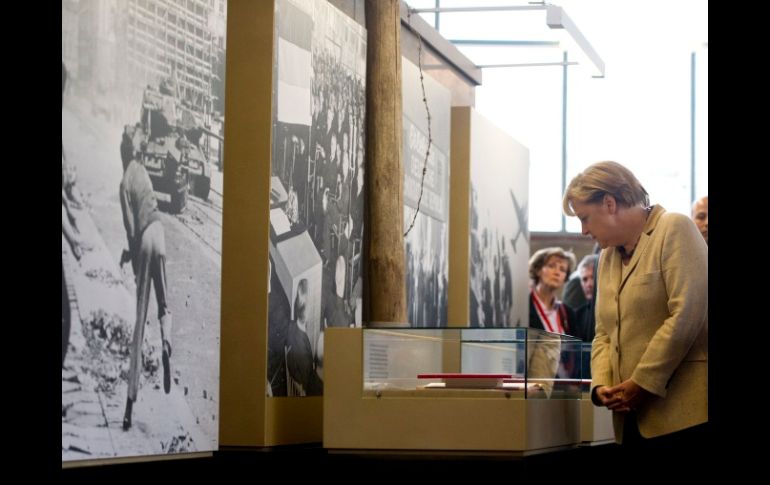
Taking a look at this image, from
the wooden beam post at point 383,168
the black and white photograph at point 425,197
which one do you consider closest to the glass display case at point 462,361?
the wooden beam post at point 383,168

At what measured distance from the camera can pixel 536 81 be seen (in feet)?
87.2

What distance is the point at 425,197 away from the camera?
35.5ft

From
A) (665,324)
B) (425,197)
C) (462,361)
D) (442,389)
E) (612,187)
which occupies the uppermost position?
(425,197)

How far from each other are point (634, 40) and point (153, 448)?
21658 mm

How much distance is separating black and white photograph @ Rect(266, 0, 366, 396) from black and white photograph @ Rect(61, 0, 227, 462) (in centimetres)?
94

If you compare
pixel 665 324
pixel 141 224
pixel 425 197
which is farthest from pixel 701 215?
pixel 141 224

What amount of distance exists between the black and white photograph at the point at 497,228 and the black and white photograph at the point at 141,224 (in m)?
6.50

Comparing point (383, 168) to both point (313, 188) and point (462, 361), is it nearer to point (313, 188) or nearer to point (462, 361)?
point (313, 188)

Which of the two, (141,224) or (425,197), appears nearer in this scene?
(141,224)

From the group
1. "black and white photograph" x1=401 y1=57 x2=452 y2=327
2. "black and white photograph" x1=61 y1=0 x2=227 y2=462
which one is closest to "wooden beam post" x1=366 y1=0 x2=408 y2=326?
"black and white photograph" x1=401 y1=57 x2=452 y2=327

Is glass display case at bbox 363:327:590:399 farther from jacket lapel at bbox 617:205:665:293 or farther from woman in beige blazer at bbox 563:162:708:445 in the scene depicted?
jacket lapel at bbox 617:205:665:293

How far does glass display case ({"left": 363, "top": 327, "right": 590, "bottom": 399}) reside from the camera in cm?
580

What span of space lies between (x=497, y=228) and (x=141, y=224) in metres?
8.61

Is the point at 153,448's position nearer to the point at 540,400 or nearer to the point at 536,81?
the point at 540,400
